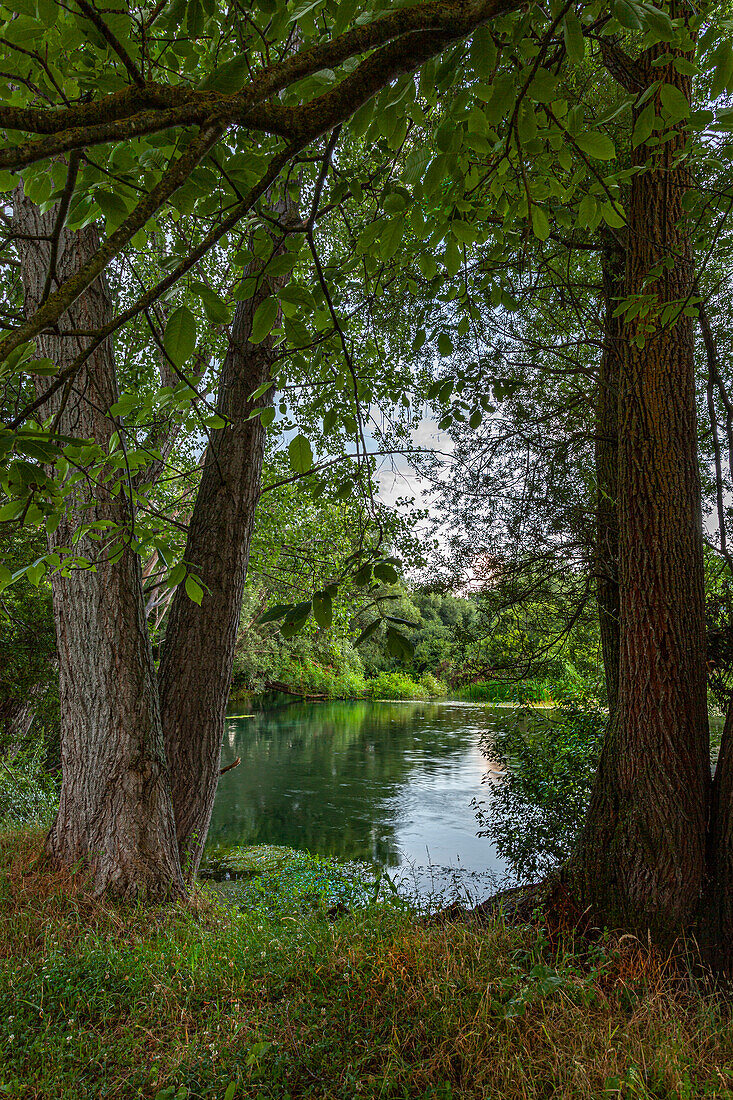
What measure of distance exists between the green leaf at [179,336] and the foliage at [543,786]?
4.17 meters

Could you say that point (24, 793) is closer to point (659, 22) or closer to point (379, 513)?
point (379, 513)

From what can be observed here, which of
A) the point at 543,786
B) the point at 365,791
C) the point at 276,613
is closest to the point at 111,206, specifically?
the point at 276,613

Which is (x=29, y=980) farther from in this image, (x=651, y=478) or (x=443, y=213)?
(x=651, y=478)

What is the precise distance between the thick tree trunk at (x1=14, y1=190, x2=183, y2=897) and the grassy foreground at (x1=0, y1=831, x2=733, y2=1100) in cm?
25

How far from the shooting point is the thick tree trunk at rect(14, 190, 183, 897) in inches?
122

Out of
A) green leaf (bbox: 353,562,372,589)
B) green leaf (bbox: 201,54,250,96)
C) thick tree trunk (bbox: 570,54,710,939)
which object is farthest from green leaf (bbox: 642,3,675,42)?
thick tree trunk (bbox: 570,54,710,939)


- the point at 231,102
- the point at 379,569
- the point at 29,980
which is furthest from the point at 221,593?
the point at 231,102

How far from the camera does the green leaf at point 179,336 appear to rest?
1.01 meters

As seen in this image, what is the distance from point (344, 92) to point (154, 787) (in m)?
3.25

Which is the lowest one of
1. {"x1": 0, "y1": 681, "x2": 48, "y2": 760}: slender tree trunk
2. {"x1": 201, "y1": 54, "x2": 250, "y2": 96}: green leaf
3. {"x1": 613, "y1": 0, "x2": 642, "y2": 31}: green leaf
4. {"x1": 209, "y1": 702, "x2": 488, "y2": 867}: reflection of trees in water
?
{"x1": 209, "y1": 702, "x2": 488, "y2": 867}: reflection of trees in water

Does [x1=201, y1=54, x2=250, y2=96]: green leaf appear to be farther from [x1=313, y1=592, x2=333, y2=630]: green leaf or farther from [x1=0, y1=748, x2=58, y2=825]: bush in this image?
[x1=0, y1=748, x2=58, y2=825]: bush

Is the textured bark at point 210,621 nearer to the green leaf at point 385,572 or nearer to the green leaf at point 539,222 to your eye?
the green leaf at point 539,222

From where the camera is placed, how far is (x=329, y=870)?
19.5ft

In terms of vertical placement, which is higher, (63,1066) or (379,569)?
(379,569)
